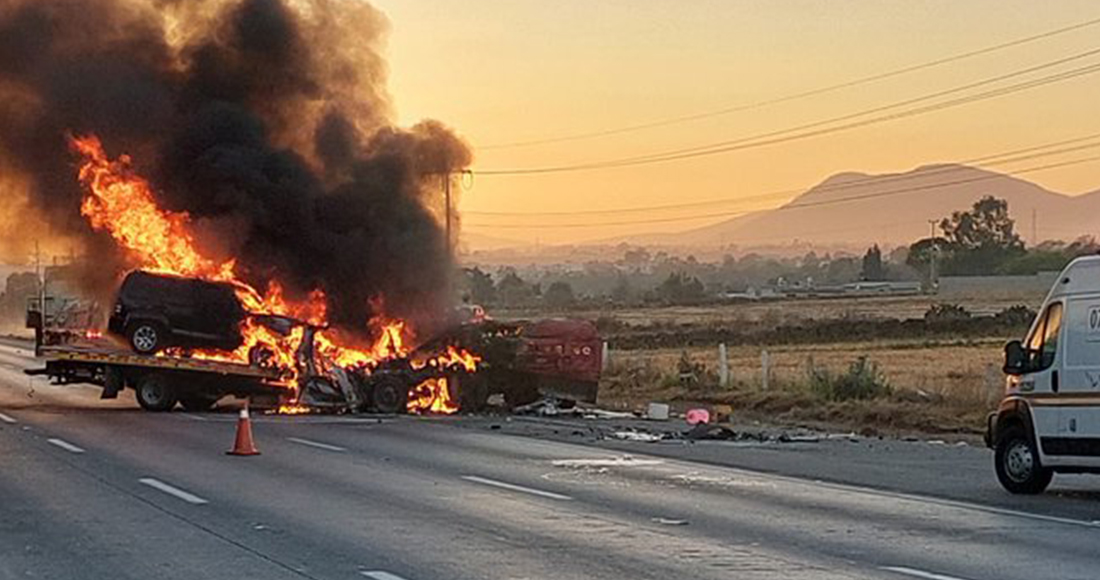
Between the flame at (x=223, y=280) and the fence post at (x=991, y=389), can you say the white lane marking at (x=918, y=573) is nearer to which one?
the fence post at (x=991, y=389)

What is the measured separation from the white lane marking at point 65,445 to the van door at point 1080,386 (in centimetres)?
1275

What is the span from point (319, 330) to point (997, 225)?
157 meters

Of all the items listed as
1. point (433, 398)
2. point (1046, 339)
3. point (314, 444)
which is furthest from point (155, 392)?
point (1046, 339)

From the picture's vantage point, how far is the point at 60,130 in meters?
39.0

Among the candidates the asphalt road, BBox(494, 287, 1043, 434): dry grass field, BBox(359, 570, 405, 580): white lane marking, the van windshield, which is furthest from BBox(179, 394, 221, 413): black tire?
BBox(359, 570, 405, 580): white lane marking

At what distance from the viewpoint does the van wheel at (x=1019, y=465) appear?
18.1 m

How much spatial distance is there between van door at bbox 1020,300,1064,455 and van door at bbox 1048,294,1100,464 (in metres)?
0.10

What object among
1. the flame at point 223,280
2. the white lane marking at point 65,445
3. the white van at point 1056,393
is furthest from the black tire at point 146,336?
the white van at point 1056,393

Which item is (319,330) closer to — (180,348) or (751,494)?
(180,348)

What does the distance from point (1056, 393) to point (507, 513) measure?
6.05 meters

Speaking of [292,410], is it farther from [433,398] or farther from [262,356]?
[433,398]

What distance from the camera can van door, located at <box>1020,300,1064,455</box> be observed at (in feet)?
59.0

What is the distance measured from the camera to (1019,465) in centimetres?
1842

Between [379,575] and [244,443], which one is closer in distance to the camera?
[379,575]
